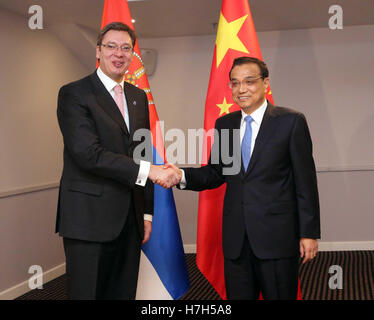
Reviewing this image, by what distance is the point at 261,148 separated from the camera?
6.34 feet

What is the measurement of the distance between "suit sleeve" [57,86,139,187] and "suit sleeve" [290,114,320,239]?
723 millimetres

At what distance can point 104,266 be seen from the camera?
6.16ft

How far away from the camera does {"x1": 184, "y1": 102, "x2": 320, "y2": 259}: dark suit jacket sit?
191cm

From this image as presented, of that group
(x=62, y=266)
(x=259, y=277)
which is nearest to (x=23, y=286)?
(x=62, y=266)

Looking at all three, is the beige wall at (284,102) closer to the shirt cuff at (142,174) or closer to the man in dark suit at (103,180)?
the man in dark suit at (103,180)

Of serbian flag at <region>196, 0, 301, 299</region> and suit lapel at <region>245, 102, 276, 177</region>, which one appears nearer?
suit lapel at <region>245, 102, 276, 177</region>

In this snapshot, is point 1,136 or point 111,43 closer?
point 111,43

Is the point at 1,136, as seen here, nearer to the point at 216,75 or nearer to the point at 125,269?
the point at 216,75

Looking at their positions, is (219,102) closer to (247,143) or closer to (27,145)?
(247,143)

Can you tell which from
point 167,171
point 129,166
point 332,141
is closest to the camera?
point 129,166

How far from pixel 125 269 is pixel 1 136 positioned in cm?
219

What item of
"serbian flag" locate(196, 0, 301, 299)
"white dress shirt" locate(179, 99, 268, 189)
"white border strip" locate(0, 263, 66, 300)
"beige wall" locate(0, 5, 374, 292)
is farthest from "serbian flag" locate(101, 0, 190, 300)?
"beige wall" locate(0, 5, 374, 292)

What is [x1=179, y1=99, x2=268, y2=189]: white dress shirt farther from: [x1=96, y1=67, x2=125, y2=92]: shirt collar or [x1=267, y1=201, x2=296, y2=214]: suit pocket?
[x1=96, y1=67, x2=125, y2=92]: shirt collar
